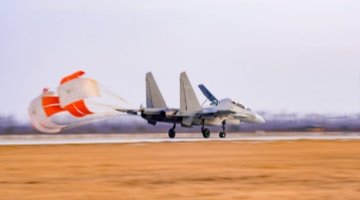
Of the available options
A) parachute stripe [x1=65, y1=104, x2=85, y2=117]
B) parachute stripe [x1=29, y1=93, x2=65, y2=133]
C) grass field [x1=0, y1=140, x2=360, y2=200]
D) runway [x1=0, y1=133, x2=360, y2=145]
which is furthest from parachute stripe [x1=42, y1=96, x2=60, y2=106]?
runway [x1=0, y1=133, x2=360, y2=145]

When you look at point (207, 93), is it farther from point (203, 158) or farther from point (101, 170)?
point (101, 170)

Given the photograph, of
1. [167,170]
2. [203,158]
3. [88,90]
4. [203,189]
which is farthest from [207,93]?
[203,189]

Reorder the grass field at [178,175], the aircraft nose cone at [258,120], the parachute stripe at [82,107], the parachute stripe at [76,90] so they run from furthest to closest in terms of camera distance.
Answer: the aircraft nose cone at [258,120]
the parachute stripe at [82,107]
the parachute stripe at [76,90]
the grass field at [178,175]

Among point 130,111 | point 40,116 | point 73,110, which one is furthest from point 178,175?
point 130,111

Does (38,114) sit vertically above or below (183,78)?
below

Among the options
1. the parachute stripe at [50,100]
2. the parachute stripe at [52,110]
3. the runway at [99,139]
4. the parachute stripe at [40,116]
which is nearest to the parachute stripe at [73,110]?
the parachute stripe at [52,110]

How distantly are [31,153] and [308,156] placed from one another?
1280cm

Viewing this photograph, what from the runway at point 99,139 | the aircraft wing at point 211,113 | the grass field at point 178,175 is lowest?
the grass field at point 178,175

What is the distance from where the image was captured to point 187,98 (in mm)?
55719

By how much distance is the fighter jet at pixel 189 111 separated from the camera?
5475 cm

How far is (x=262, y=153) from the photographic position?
35031 millimetres

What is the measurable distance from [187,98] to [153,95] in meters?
3.12

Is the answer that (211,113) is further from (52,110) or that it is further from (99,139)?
(52,110)

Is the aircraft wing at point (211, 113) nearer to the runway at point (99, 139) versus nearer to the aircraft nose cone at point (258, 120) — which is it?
the runway at point (99, 139)
